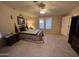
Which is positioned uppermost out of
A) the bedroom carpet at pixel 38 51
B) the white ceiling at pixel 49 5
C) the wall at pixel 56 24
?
the white ceiling at pixel 49 5

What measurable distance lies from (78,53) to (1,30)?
10.8ft

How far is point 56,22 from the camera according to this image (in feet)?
27.0

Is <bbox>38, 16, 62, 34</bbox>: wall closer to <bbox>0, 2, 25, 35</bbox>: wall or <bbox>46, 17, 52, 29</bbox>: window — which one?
<bbox>46, 17, 52, 29</bbox>: window

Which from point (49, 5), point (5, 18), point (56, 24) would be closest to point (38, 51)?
point (49, 5)

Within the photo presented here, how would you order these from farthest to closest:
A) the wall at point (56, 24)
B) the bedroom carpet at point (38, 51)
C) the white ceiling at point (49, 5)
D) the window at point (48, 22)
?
the window at point (48, 22) < the wall at point (56, 24) < the white ceiling at point (49, 5) < the bedroom carpet at point (38, 51)

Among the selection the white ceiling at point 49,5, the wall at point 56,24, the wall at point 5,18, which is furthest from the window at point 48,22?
the wall at point 5,18

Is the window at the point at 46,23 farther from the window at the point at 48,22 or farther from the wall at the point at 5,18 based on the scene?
the wall at the point at 5,18

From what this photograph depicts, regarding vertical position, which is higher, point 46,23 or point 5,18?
point 5,18

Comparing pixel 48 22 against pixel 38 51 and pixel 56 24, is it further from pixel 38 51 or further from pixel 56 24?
pixel 38 51

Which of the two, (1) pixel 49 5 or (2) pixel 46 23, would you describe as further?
(2) pixel 46 23

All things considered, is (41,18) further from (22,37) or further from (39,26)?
(22,37)

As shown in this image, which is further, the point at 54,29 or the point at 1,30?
the point at 54,29

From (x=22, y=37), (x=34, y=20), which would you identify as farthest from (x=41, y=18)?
(x=22, y=37)

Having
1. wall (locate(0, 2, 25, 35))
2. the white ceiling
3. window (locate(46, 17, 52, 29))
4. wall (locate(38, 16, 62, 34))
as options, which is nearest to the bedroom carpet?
wall (locate(0, 2, 25, 35))
